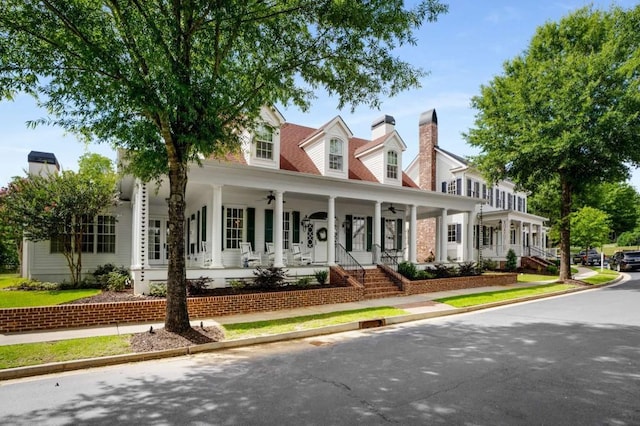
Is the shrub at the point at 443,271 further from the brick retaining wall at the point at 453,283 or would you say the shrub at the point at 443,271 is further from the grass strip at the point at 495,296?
the grass strip at the point at 495,296

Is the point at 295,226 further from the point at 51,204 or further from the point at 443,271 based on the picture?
the point at 51,204

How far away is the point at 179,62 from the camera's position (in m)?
7.78

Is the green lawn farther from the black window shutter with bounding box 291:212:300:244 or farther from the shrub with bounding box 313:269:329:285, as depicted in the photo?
the black window shutter with bounding box 291:212:300:244

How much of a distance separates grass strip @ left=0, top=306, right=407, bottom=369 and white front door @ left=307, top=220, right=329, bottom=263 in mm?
7624

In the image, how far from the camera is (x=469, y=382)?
5.45 meters

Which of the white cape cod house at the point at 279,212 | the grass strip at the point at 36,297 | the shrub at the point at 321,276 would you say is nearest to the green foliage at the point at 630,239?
the white cape cod house at the point at 279,212

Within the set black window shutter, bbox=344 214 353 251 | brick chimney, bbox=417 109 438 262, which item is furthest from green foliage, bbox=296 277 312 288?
brick chimney, bbox=417 109 438 262

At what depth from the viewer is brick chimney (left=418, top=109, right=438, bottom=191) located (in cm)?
2344

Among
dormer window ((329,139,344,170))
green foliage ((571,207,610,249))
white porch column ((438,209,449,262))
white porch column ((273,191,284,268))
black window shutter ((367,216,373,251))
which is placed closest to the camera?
white porch column ((273,191,284,268))

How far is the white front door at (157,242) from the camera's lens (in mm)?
18766

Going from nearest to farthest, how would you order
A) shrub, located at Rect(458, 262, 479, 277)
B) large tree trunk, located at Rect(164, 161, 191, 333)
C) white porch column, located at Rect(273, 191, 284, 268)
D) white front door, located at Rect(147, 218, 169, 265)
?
large tree trunk, located at Rect(164, 161, 191, 333) < white porch column, located at Rect(273, 191, 284, 268) < shrub, located at Rect(458, 262, 479, 277) < white front door, located at Rect(147, 218, 169, 265)

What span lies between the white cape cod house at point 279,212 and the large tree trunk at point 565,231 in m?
4.85

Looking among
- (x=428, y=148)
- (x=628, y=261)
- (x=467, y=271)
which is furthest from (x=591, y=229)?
(x=467, y=271)

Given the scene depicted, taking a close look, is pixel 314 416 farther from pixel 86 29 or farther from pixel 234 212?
pixel 234 212
